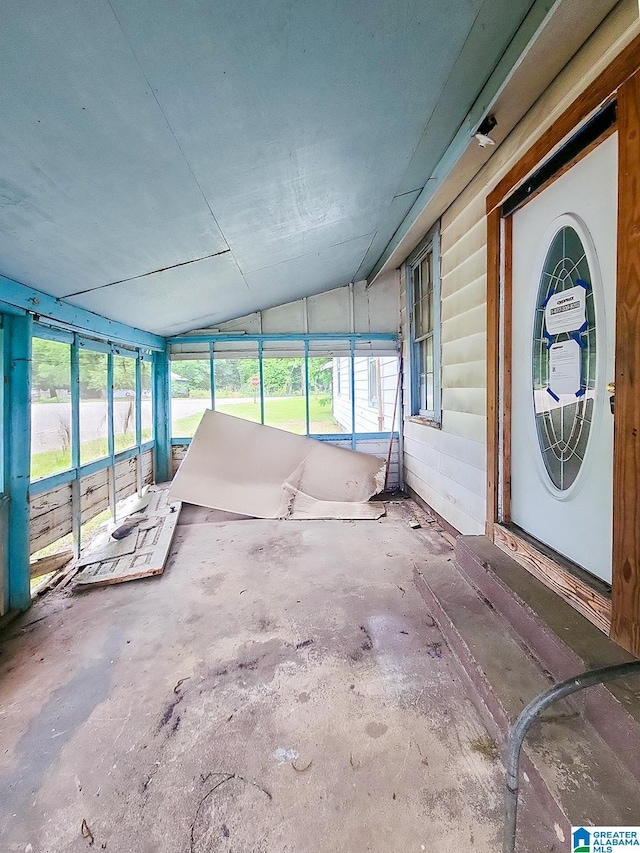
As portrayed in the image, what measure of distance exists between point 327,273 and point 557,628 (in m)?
4.35

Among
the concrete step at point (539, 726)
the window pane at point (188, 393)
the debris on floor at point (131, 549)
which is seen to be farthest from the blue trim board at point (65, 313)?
the concrete step at point (539, 726)

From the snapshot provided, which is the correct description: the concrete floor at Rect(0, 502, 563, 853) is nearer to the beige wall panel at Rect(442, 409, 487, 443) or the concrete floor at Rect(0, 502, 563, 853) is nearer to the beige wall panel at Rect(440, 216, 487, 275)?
the beige wall panel at Rect(442, 409, 487, 443)

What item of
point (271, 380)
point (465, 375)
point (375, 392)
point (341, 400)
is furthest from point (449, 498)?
point (271, 380)

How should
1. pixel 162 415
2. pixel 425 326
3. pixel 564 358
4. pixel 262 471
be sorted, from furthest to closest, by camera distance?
pixel 162 415, pixel 262 471, pixel 425 326, pixel 564 358

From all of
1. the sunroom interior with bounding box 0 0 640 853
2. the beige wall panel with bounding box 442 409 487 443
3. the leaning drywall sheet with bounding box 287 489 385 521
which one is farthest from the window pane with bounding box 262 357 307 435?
the beige wall panel with bounding box 442 409 487 443

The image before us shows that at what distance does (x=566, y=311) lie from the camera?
5.83 feet

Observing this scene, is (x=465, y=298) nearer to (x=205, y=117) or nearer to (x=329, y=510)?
(x=205, y=117)

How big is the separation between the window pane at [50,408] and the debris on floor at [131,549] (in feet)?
2.86

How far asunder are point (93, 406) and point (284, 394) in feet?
8.92

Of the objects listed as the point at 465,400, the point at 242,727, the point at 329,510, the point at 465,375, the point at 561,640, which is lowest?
the point at 242,727

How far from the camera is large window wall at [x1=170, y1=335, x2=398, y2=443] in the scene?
19.0 feet

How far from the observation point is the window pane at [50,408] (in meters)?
2.87

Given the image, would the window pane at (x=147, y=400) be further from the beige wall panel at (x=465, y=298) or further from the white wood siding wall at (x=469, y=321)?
the beige wall panel at (x=465, y=298)

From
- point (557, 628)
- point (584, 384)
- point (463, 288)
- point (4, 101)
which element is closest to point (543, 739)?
point (557, 628)
